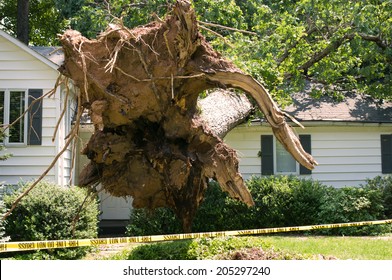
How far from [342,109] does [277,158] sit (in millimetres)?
2581

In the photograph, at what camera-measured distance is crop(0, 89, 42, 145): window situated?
1070cm

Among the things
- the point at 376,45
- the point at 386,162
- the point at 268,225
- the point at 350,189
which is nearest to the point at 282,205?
the point at 268,225

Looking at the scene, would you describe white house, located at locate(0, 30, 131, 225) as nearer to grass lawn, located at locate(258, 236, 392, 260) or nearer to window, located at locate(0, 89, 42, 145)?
window, located at locate(0, 89, 42, 145)

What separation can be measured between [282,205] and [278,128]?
7128mm

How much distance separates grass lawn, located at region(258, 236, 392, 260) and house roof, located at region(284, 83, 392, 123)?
4.18 metres

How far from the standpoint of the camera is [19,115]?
35.5ft

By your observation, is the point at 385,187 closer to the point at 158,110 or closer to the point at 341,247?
the point at 341,247

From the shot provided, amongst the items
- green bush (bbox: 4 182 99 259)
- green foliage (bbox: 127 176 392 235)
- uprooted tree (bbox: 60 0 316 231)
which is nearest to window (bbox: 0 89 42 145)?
green bush (bbox: 4 182 99 259)

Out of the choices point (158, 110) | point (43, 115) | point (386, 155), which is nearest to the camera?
point (158, 110)

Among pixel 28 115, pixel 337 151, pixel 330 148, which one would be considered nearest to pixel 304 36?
pixel 330 148

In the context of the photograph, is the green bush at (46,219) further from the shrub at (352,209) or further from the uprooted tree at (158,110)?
the shrub at (352,209)

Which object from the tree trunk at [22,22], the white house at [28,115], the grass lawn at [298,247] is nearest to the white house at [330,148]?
the grass lawn at [298,247]

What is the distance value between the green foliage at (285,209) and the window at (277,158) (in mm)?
1474

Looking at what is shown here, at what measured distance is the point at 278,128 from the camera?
4.81 meters
